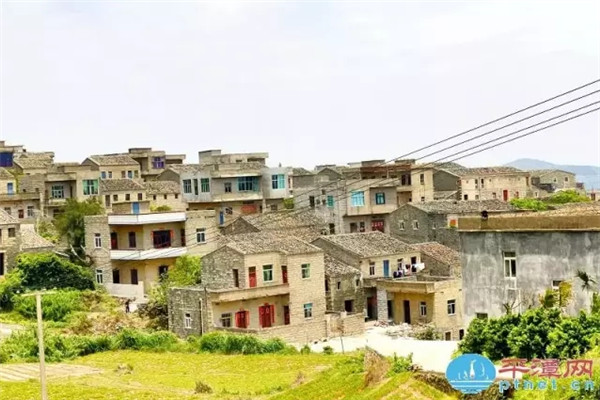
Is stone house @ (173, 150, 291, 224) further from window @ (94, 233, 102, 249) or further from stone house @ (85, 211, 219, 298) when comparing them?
window @ (94, 233, 102, 249)

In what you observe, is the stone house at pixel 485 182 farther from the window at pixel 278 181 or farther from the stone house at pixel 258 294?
the stone house at pixel 258 294

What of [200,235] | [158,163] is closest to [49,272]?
[200,235]

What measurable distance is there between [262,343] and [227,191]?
89.2 feet

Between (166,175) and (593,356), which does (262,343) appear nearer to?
(593,356)

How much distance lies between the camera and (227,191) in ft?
200

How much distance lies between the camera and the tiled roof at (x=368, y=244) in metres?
47.4

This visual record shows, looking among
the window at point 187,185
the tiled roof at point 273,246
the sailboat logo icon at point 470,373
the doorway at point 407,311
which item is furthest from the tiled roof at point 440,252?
the sailboat logo icon at point 470,373

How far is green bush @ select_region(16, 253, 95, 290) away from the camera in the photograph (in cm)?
4578

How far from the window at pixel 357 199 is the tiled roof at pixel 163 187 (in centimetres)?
1359

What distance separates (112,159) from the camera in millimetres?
71688

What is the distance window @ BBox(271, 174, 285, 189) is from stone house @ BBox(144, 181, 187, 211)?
5851mm

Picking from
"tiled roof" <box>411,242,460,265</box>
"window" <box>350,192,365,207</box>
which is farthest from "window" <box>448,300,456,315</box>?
"window" <box>350,192,365,207</box>

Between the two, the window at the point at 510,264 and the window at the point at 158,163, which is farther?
the window at the point at 158,163

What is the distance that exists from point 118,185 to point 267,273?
24.9 meters
